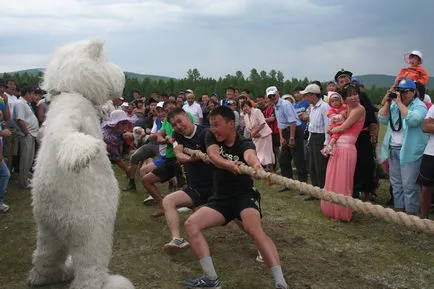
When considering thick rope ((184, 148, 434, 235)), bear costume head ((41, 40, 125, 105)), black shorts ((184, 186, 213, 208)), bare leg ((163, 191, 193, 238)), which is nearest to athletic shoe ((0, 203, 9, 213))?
bare leg ((163, 191, 193, 238))

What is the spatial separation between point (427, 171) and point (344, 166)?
104cm

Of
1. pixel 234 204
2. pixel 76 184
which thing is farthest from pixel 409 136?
pixel 76 184

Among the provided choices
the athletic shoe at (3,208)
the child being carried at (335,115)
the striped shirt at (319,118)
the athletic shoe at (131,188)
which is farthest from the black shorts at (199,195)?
the athletic shoe at (131,188)

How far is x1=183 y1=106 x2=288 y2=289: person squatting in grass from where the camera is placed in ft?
12.0

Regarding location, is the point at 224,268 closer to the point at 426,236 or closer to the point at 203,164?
the point at 203,164

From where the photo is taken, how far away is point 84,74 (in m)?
3.55

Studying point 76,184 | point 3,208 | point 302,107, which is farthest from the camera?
point 302,107

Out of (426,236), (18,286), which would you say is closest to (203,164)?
(18,286)

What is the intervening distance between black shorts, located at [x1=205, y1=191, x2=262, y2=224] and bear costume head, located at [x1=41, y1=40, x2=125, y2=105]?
4.33ft

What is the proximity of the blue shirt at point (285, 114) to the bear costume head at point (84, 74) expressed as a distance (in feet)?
A: 16.8

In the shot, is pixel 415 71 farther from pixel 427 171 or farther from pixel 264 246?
pixel 264 246

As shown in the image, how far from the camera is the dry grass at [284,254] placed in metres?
4.07

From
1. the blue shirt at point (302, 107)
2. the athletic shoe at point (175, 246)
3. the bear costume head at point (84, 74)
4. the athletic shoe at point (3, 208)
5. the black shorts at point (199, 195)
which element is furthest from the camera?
the blue shirt at point (302, 107)

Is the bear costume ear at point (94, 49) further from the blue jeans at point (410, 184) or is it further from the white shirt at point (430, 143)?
the blue jeans at point (410, 184)
